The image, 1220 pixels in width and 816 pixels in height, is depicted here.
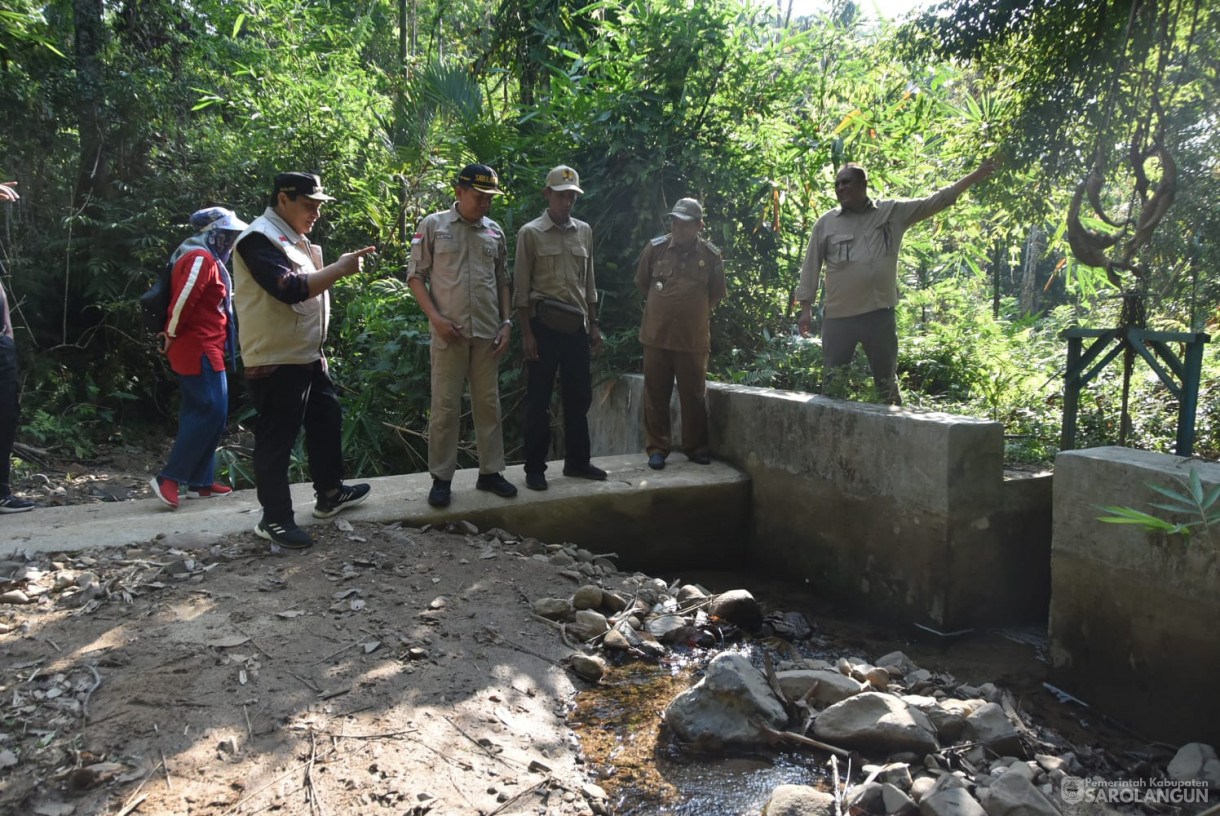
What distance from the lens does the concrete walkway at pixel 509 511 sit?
4.18 metres

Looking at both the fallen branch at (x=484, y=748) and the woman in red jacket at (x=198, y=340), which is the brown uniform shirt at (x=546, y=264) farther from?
the fallen branch at (x=484, y=748)

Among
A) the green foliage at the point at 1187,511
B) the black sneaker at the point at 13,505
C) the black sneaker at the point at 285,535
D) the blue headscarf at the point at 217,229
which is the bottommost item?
the black sneaker at the point at 285,535

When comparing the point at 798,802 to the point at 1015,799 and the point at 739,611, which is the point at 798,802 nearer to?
the point at 1015,799

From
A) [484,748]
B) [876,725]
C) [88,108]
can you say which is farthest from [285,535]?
[88,108]

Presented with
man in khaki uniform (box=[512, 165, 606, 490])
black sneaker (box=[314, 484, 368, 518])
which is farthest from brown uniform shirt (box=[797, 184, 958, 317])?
black sneaker (box=[314, 484, 368, 518])

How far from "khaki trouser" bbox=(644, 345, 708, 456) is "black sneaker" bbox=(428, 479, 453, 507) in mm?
1538

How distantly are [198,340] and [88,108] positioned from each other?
659 cm

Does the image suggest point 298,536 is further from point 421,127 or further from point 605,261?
point 421,127

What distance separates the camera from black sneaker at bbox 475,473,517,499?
485 centimetres

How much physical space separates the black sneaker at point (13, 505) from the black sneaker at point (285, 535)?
5.19ft

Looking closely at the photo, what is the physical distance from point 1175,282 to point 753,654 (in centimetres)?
320

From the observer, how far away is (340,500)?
4.48 metres

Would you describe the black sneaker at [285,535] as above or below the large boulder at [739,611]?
above

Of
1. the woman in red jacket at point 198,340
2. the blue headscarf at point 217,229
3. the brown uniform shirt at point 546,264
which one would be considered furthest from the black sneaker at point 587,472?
the blue headscarf at point 217,229
